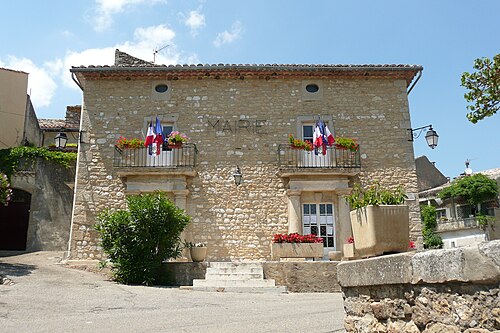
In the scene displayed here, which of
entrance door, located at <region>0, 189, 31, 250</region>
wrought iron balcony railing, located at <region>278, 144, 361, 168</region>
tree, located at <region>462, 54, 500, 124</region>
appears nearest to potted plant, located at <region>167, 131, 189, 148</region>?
wrought iron balcony railing, located at <region>278, 144, 361, 168</region>

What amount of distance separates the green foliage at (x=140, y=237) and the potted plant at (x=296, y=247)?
2677 mm

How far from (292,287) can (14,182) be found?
10.5 meters

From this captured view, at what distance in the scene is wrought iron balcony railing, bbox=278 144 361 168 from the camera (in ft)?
44.0

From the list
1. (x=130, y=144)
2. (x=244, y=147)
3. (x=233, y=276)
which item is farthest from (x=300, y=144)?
(x=130, y=144)

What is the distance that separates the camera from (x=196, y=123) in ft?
46.0

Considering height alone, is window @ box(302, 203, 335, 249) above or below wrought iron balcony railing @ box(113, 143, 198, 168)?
below

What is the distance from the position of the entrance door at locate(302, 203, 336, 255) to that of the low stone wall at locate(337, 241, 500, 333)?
9389mm

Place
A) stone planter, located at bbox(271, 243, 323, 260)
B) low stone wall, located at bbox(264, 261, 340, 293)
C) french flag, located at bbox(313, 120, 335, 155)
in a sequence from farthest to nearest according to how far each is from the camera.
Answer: french flag, located at bbox(313, 120, 335, 155)
stone planter, located at bbox(271, 243, 323, 260)
low stone wall, located at bbox(264, 261, 340, 293)

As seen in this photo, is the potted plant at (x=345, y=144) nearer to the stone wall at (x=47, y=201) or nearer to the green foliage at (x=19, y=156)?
the stone wall at (x=47, y=201)

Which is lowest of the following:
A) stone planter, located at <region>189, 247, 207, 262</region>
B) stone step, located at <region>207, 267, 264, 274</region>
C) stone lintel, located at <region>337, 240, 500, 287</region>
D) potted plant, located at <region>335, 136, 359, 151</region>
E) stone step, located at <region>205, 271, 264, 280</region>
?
stone step, located at <region>205, 271, 264, 280</region>

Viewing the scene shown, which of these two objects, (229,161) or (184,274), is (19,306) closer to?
(184,274)

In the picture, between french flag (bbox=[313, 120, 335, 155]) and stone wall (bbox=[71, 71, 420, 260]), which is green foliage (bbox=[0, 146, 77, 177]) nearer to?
stone wall (bbox=[71, 71, 420, 260])

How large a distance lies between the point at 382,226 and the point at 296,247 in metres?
7.67

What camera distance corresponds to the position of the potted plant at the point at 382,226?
376 centimetres
